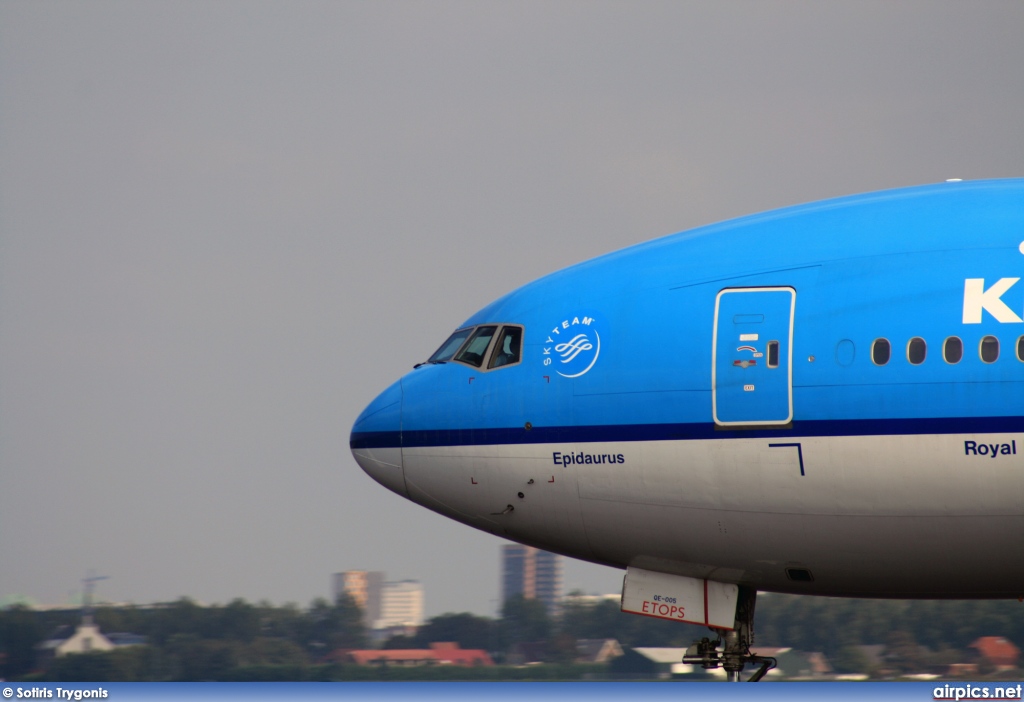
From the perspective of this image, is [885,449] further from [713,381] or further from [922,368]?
[713,381]

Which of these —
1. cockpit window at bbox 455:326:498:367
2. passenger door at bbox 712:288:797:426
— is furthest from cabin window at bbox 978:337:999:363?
cockpit window at bbox 455:326:498:367

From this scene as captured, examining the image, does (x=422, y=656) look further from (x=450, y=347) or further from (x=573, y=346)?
(x=573, y=346)

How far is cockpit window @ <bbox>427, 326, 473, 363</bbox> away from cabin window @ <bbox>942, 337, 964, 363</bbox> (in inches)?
213

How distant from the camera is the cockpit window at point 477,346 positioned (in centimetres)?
1402

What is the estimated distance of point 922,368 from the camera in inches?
455

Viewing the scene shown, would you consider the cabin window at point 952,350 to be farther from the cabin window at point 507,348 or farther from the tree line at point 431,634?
the tree line at point 431,634

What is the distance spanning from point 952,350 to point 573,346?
153 inches

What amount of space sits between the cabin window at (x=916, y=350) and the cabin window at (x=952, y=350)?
0.56ft

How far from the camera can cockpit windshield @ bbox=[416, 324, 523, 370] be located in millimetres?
13762

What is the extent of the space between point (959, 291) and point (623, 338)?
11.0ft

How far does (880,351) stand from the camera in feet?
38.5

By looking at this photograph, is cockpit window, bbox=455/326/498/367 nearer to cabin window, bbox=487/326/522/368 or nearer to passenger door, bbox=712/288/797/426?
cabin window, bbox=487/326/522/368

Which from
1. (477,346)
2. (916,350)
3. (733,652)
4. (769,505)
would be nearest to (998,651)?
(733,652)

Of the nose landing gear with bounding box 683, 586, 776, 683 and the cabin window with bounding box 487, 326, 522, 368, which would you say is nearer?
the nose landing gear with bounding box 683, 586, 776, 683
